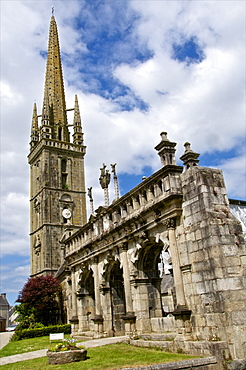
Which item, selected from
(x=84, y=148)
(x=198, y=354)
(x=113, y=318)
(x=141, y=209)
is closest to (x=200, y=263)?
(x=198, y=354)

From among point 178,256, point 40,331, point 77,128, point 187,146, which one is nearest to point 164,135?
point 187,146

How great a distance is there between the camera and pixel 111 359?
35.8 feet

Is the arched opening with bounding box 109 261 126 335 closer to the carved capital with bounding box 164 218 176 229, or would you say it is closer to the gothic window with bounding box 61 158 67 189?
the carved capital with bounding box 164 218 176 229

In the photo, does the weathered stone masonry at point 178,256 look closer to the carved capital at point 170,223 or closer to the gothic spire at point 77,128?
the carved capital at point 170,223

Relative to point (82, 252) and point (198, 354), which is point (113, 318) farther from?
point (198, 354)

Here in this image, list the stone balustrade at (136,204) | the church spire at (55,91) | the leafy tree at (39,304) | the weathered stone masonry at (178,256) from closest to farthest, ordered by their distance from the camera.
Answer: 1. the weathered stone masonry at (178,256)
2. the stone balustrade at (136,204)
3. the leafy tree at (39,304)
4. the church spire at (55,91)

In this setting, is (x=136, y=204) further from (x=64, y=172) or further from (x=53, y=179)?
(x=64, y=172)

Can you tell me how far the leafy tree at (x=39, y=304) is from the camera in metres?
30.9

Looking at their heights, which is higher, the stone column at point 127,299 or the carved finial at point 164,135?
the carved finial at point 164,135

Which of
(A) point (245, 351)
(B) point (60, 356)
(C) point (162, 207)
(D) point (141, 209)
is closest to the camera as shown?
(A) point (245, 351)

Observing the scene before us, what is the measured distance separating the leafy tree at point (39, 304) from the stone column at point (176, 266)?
2210 centimetres

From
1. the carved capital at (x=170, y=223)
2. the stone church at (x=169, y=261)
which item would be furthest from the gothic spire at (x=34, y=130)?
the carved capital at (x=170, y=223)

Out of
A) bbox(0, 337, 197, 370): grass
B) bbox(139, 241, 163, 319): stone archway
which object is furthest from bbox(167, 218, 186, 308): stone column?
bbox(139, 241, 163, 319): stone archway

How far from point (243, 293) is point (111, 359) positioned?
449 centimetres
